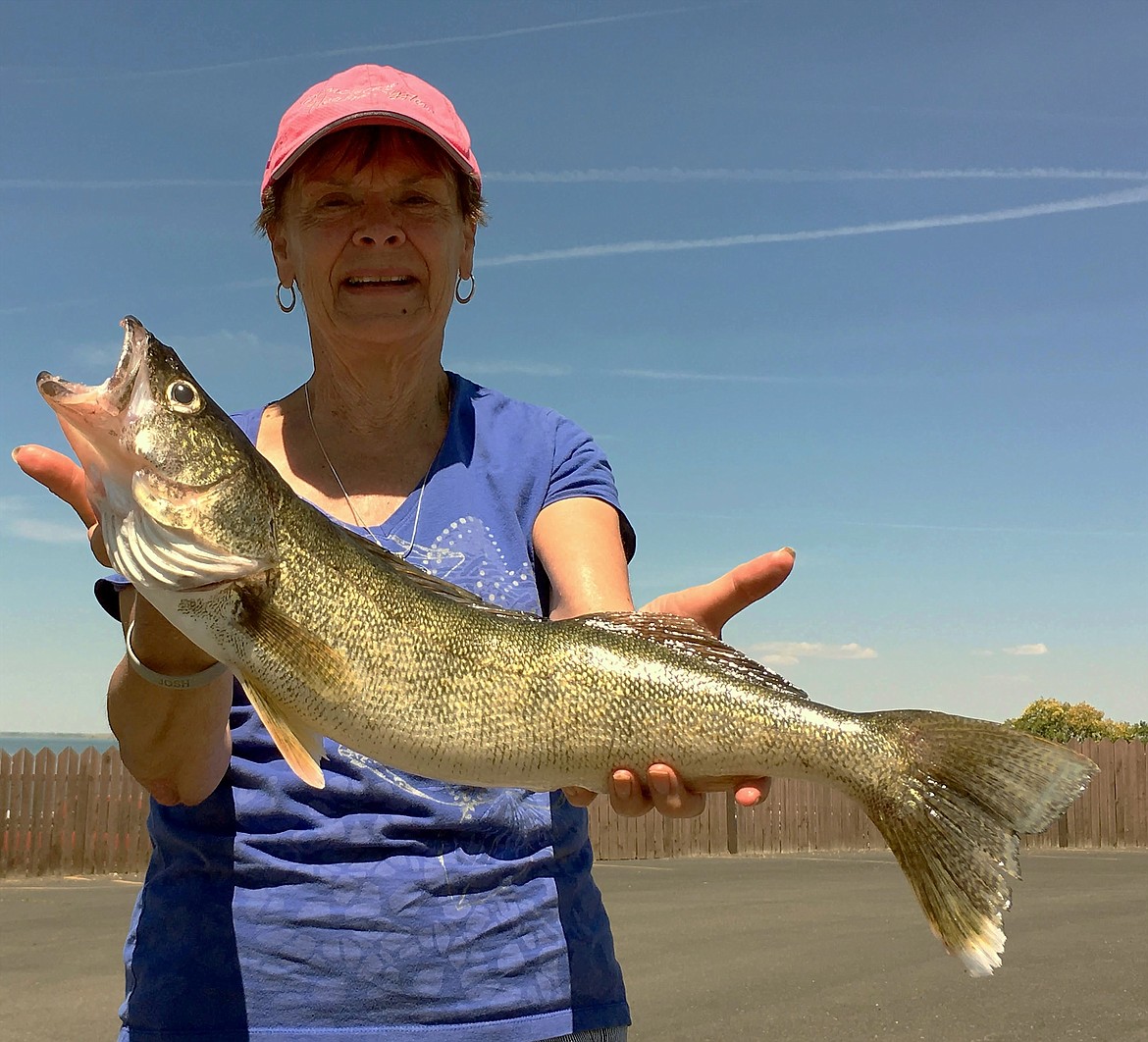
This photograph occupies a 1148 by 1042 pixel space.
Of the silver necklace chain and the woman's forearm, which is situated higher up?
the silver necklace chain

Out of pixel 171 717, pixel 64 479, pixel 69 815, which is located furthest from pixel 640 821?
pixel 64 479

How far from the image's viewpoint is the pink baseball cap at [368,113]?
331 centimetres

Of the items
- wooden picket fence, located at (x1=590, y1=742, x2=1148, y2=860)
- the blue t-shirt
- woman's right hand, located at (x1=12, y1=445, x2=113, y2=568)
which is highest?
woman's right hand, located at (x1=12, y1=445, x2=113, y2=568)

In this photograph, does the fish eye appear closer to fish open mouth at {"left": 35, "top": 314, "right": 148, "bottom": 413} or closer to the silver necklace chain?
fish open mouth at {"left": 35, "top": 314, "right": 148, "bottom": 413}

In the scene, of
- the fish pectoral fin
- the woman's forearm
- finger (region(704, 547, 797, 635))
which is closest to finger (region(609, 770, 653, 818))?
finger (region(704, 547, 797, 635))

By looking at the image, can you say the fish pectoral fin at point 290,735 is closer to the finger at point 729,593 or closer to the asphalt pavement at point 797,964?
the finger at point 729,593

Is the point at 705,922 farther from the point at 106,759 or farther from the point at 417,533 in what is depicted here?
the point at 417,533

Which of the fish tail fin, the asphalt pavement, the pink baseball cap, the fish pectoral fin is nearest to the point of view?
the fish pectoral fin

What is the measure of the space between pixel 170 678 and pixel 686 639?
135 centimetres

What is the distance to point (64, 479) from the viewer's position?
114 inches

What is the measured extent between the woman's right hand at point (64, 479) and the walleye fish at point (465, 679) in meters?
0.04

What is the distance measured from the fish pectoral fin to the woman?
0.53ft

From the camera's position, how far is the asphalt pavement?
8828 millimetres

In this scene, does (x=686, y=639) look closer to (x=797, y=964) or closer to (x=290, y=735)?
(x=290, y=735)
